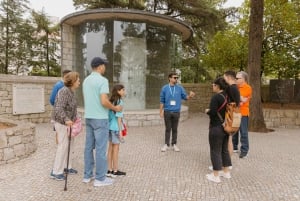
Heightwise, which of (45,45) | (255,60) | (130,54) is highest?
(45,45)

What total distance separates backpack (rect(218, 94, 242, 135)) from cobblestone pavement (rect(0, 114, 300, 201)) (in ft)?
2.59

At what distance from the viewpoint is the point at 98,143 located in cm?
370

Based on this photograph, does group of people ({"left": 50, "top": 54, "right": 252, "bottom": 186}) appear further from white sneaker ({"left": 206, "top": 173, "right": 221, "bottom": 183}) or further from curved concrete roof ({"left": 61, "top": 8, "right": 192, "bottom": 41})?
curved concrete roof ({"left": 61, "top": 8, "right": 192, "bottom": 41})

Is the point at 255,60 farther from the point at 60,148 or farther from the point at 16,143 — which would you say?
the point at 16,143

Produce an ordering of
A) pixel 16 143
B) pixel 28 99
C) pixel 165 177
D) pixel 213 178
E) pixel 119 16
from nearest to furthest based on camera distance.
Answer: pixel 213 178, pixel 165 177, pixel 16 143, pixel 28 99, pixel 119 16

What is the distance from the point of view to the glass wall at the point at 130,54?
9250mm

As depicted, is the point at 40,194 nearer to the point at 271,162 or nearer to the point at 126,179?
the point at 126,179

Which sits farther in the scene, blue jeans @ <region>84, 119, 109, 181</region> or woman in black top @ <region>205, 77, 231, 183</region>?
woman in black top @ <region>205, 77, 231, 183</region>

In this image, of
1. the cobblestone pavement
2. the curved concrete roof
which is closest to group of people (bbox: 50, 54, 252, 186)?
the cobblestone pavement

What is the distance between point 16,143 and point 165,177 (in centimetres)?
266

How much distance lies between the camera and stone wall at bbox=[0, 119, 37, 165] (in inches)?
181

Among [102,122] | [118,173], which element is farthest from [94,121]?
[118,173]

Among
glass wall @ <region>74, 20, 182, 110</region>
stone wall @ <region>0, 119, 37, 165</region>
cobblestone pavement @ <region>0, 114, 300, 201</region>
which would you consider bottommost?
cobblestone pavement @ <region>0, 114, 300, 201</region>

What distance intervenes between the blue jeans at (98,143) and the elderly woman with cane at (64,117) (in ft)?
0.94
